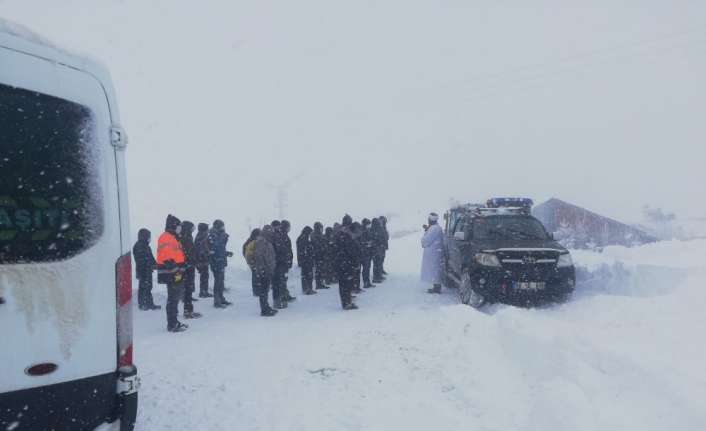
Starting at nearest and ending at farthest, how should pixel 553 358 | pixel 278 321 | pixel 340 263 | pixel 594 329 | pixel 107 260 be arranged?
pixel 107 260
pixel 553 358
pixel 594 329
pixel 278 321
pixel 340 263

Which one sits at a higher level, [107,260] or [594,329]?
[107,260]

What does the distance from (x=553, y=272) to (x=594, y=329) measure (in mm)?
2410

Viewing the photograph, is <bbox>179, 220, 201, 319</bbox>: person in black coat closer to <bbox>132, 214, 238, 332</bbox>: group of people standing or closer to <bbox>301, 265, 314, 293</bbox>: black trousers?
<bbox>132, 214, 238, 332</bbox>: group of people standing

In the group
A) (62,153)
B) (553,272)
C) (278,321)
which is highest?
(62,153)

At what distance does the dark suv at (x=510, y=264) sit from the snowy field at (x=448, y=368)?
1.65 feet

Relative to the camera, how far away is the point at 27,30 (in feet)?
7.75

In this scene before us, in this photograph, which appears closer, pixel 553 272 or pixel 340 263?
pixel 553 272

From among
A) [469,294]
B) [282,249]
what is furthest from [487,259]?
[282,249]

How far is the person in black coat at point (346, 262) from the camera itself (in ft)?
31.9

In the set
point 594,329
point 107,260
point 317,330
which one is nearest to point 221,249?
point 317,330

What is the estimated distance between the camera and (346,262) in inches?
A: 381

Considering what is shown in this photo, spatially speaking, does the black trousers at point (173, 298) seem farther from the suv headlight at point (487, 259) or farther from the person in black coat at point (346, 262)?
the suv headlight at point (487, 259)

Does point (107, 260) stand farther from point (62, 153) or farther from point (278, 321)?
point (278, 321)

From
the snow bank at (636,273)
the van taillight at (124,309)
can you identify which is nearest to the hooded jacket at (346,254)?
the snow bank at (636,273)
